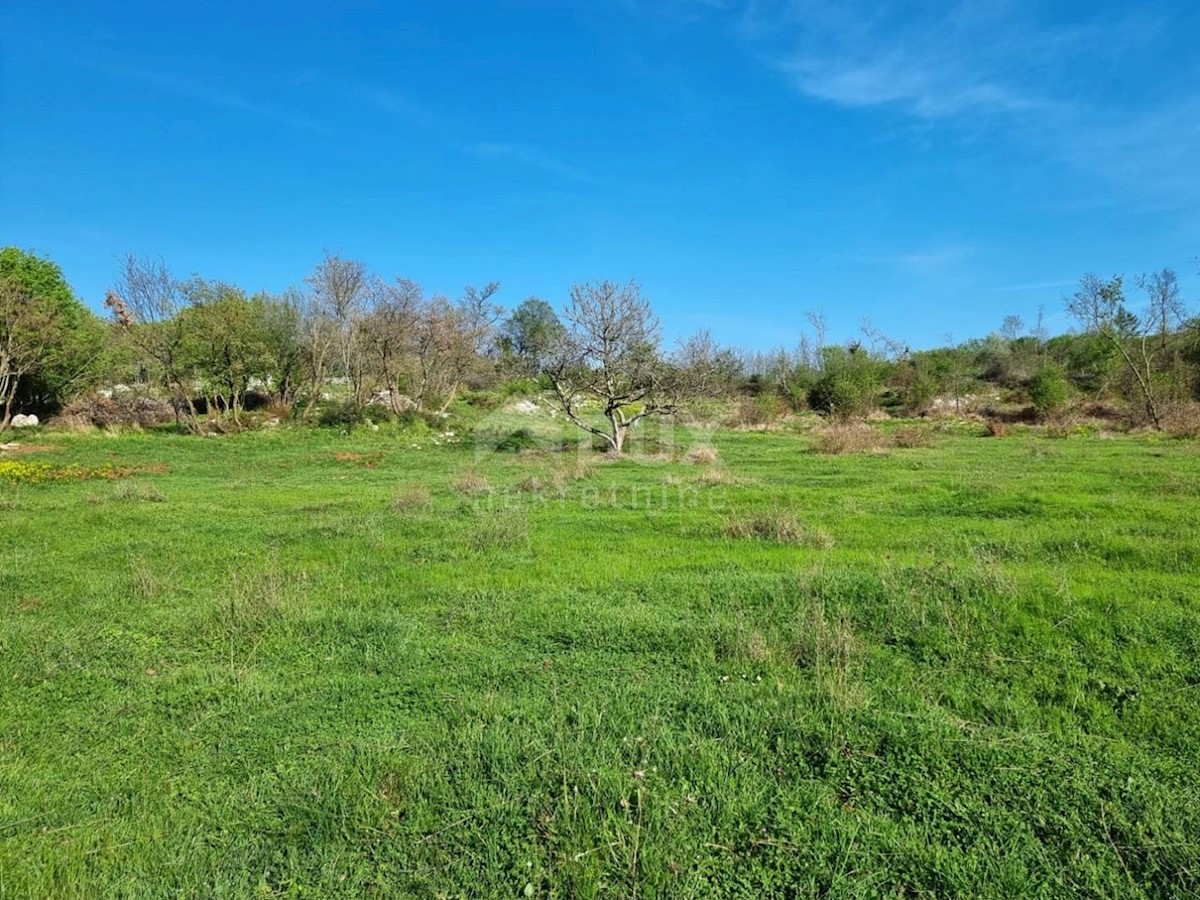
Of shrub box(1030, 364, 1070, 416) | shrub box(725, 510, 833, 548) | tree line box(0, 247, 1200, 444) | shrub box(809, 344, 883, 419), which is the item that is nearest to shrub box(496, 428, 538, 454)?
tree line box(0, 247, 1200, 444)

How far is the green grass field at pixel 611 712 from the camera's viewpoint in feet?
9.50

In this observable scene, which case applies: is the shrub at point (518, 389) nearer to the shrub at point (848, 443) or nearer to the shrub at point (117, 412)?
the shrub at point (117, 412)

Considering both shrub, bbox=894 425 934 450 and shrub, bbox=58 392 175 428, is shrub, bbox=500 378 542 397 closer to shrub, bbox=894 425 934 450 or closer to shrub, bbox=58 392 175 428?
shrub, bbox=58 392 175 428

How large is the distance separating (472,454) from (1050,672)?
21.7 m

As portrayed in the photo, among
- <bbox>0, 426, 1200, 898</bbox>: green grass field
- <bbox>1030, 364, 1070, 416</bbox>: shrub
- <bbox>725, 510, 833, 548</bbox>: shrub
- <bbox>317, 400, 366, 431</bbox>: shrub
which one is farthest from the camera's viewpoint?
<bbox>1030, 364, 1070, 416</bbox>: shrub

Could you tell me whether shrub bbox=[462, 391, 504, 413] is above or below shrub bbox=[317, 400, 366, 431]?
above

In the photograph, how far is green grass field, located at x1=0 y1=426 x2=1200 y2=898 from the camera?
289cm

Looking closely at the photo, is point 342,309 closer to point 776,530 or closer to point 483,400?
point 483,400

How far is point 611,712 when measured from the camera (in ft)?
13.4

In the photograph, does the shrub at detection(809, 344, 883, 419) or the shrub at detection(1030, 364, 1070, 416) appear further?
the shrub at detection(809, 344, 883, 419)

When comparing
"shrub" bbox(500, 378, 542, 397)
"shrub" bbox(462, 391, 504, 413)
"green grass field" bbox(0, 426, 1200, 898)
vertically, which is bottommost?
"green grass field" bbox(0, 426, 1200, 898)

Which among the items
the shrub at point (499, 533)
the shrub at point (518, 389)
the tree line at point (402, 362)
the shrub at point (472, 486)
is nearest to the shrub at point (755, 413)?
the tree line at point (402, 362)

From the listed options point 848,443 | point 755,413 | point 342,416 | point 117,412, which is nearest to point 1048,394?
point 755,413

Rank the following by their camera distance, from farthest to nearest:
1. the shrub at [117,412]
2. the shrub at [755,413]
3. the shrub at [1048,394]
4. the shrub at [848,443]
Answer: the shrub at [755,413] < the shrub at [1048,394] < the shrub at [117,412] < the shrub at [848,443]
